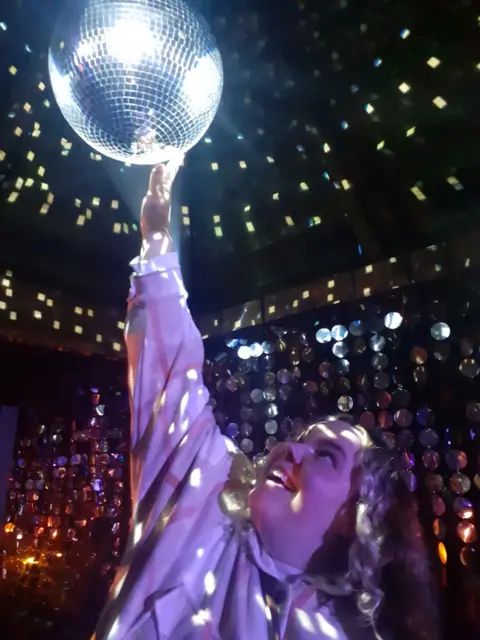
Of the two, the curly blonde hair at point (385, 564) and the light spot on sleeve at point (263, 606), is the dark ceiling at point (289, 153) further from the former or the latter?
the light spot on sleeve at point (263, 606)

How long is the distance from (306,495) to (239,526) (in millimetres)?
117

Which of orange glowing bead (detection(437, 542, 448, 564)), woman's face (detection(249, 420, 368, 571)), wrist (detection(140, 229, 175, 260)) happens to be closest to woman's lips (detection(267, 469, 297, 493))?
woman's face (detection(249, 420, 368, 571))

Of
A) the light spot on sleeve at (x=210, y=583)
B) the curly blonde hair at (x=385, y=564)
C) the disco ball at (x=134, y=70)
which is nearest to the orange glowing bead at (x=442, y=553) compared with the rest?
the curly blonde hair at (x=385, y=564)

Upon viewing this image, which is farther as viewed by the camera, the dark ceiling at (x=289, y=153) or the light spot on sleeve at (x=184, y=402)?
the dark ceiling at (x=289, y=153)

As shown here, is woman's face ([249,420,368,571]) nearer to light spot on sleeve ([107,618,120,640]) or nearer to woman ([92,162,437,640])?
woman ([92,162,437,640])

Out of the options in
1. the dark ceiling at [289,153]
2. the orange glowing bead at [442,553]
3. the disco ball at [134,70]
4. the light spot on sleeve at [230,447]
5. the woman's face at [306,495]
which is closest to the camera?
the disco ball at [134,70]

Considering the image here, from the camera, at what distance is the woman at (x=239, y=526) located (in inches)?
26.8

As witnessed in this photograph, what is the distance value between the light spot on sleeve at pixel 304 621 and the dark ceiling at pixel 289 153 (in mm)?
852

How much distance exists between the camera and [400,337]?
1373mm

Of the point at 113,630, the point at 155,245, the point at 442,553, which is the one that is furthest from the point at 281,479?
the point at 442,553

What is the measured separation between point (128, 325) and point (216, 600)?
41 cm

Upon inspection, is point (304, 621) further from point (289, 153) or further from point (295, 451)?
point (289, 153)

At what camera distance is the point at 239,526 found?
29.5 inches

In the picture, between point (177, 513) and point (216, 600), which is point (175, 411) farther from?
point (216, 600)
